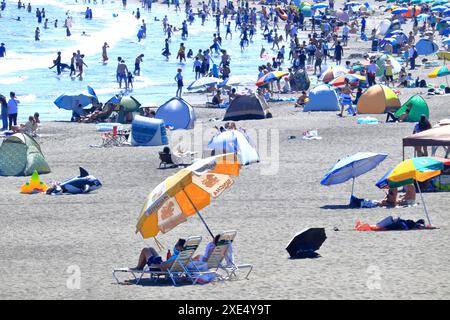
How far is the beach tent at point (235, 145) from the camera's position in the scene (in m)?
23.8

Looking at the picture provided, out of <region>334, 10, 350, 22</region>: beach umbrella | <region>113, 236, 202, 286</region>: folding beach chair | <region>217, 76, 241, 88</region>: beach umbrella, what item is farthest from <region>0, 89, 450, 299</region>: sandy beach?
<region>334, 10, 350, 22</region>: beach umbrella

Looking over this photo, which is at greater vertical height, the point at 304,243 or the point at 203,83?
the point at 304,243

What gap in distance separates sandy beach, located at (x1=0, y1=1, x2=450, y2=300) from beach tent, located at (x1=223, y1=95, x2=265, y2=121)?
9.15 ft

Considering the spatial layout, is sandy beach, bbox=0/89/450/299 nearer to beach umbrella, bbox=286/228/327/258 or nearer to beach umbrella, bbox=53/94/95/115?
beach umbrella, bbox=286/228/327/258

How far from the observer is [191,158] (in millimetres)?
24828

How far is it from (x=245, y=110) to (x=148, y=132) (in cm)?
491

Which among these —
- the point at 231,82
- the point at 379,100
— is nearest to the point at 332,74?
the point at 231,82

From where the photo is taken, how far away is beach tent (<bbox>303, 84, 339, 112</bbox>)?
32.7 metres

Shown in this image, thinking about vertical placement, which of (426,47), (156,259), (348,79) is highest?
(156,259)

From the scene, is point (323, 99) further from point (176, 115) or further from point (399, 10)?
point (399, 10)

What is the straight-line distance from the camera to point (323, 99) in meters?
32.8
